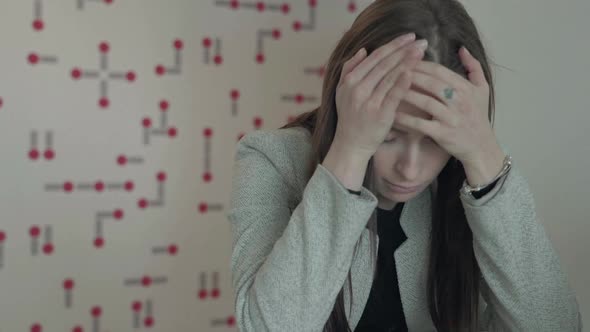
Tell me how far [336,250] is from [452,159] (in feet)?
1.11

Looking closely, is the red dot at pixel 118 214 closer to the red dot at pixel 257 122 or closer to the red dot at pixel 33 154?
the red dot at pixel 33 154

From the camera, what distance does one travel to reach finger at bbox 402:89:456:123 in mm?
782

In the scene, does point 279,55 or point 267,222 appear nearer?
point 267,222

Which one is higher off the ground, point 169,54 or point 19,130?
point 169,54

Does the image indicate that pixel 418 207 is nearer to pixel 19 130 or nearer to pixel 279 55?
pixel 279 55

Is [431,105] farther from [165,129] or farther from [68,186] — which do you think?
[68,186]

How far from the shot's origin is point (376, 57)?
799 millimetres

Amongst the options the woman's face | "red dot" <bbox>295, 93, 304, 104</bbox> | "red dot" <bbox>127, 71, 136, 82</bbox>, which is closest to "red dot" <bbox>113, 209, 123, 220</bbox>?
"red dot" <bbox>127, 71, 136, 82</bbox>

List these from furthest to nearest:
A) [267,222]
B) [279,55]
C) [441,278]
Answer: [279,55]
[441,278]
[267,222]

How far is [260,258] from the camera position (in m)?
0.87

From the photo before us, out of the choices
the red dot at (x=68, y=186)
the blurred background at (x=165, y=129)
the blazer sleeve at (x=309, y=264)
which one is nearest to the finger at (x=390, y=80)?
the blazer sleeve at (x=309, y=264)

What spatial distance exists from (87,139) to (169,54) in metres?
0.29

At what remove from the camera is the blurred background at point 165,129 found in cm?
129

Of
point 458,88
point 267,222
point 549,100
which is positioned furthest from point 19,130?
point 549,100
